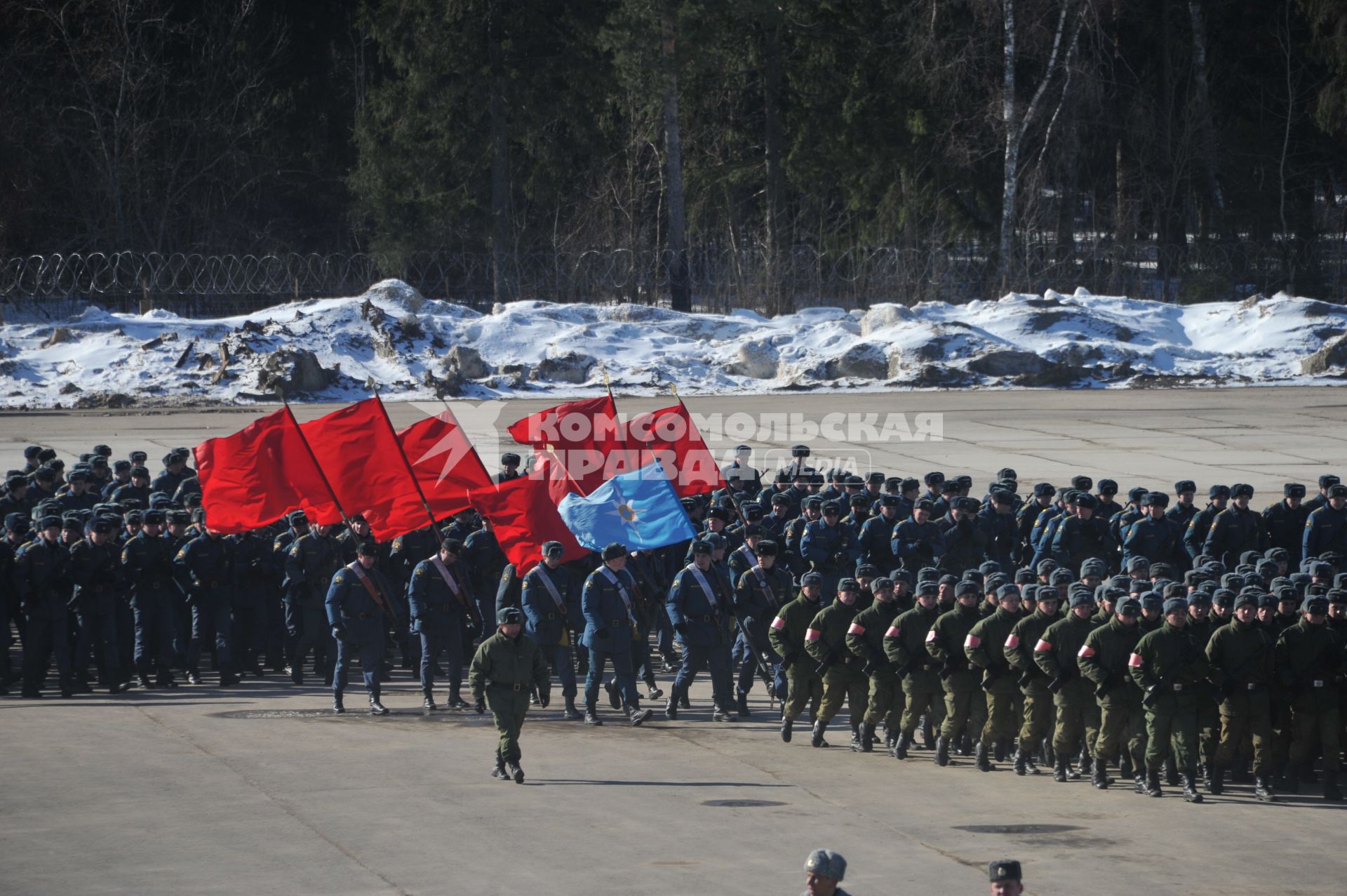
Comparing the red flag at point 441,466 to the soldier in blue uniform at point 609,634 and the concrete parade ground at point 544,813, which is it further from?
the soldier in blue uniform at point 609,634

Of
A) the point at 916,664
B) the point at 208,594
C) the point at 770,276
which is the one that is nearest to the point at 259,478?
the point at 208,594

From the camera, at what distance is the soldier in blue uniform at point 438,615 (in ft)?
41.8

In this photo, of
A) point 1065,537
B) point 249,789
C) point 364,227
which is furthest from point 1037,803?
point 364,227

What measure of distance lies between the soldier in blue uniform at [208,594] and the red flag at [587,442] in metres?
2.85

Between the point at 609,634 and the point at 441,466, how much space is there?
2612 millimetres

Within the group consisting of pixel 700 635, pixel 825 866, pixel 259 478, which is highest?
pixel 259 478

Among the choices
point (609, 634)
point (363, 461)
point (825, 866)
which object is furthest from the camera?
point (363, 461)

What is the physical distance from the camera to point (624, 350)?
36594 mm

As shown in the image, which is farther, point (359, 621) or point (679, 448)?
point (679, 448)

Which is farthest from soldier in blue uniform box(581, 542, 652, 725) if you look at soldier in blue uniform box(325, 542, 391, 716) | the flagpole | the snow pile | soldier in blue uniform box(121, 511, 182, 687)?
the snow pile

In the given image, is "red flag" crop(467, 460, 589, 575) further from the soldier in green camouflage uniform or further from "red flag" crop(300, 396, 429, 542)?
the soldier in green camouflage uniform

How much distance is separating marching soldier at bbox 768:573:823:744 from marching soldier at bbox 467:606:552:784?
1.97 m

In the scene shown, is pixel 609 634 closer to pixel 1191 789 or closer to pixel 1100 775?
pixel 1100 775

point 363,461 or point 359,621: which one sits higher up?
point 363,461
